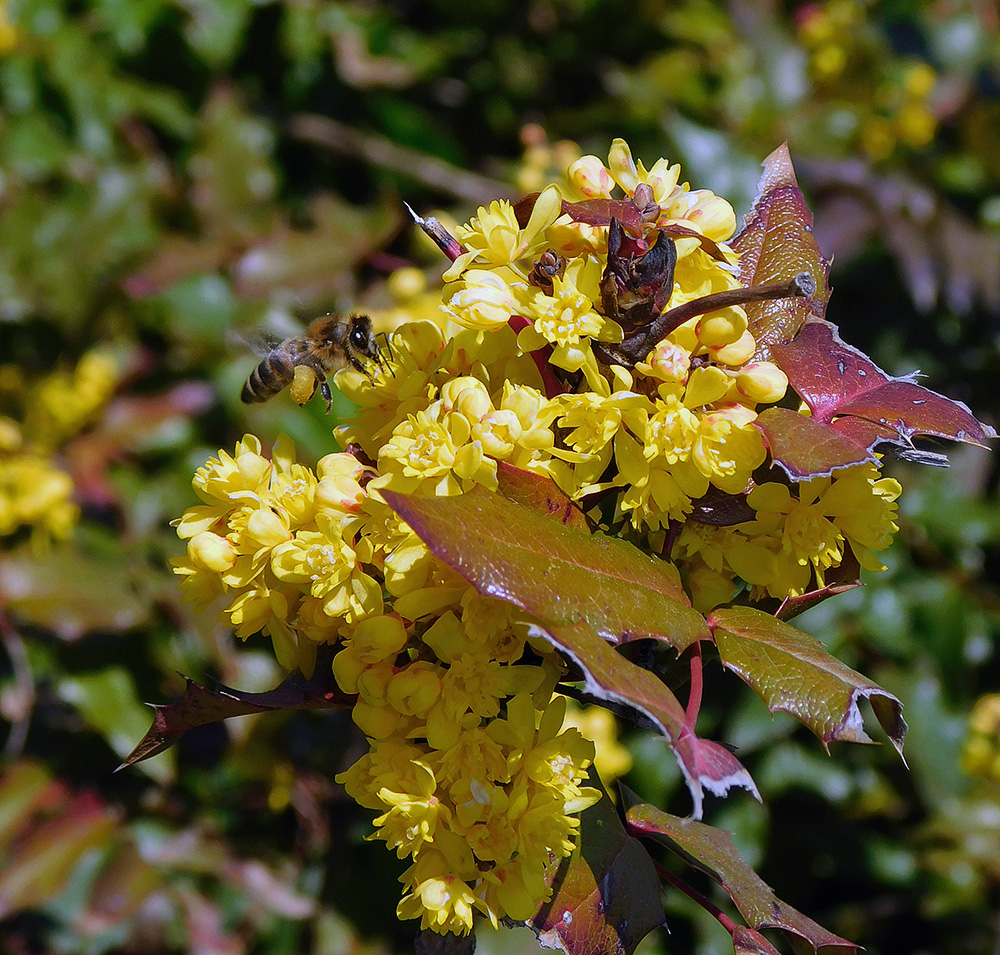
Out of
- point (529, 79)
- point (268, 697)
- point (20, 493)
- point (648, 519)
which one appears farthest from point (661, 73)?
point (268, 697)

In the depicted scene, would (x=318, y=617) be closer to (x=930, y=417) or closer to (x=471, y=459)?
(x=471, y=459)

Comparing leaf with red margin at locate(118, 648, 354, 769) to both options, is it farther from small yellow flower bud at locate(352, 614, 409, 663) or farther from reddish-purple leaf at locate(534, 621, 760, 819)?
reddish-purple leaf at locate(534, 621, 760, 819)

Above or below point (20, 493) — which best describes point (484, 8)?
above

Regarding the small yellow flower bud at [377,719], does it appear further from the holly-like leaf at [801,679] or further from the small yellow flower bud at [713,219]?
the small yellow flower bud at [713,219]

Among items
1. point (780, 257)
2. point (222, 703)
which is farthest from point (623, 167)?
point (222, 703)

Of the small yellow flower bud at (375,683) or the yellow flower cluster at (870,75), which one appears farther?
the yellow flower cluster at (870,75)

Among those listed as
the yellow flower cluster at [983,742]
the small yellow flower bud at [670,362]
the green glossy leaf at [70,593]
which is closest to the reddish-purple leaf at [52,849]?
the green glossy leaf at [70,593]
